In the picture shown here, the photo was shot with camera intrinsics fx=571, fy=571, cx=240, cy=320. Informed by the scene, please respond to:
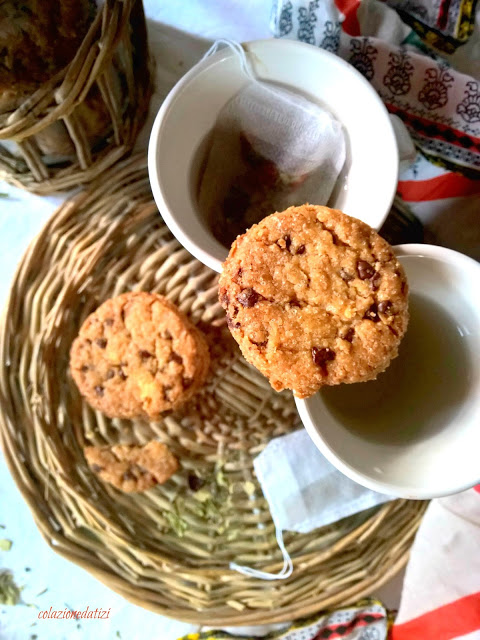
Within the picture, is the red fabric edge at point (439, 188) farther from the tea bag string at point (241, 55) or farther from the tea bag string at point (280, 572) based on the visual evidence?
the tea bag string at point (280, 572)

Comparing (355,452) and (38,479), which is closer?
(355,452)

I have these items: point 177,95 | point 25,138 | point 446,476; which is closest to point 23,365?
point 25,138

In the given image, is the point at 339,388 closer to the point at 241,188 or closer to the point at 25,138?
the point at 241,188

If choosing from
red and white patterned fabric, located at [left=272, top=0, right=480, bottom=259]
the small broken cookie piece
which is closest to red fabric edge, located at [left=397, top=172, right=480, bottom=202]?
red and white patterned fabric, located at [left=272, top=0, right=480, bottom=259]

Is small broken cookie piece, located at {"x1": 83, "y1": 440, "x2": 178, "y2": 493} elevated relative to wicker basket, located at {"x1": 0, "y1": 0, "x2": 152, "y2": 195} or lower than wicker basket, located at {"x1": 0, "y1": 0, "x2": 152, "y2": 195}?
lower

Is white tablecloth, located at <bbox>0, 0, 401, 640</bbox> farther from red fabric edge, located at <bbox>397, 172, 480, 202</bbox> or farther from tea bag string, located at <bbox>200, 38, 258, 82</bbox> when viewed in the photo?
red fabric edge, located at <bbox>397, 172, 480, 202</bbox>

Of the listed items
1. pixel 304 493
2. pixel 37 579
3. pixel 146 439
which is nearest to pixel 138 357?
pixel 146 439
